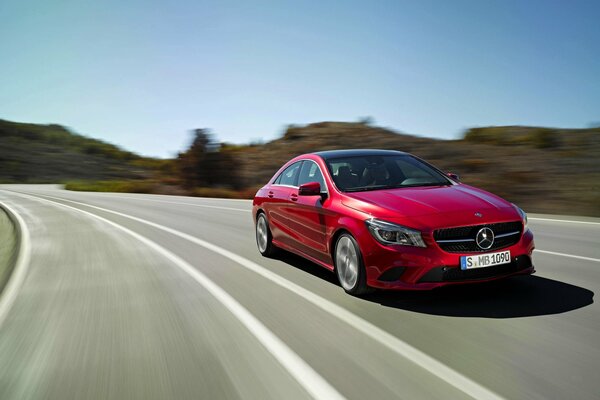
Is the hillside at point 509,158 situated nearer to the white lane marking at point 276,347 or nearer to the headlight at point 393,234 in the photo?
the headlight at point 393,234

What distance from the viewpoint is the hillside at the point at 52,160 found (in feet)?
300

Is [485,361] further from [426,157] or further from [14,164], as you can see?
[14,164]

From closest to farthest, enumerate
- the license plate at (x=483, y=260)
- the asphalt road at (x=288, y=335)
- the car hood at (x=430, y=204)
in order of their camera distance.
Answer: the asphalt road at (x=288, y=335)
the license plate at (x=483, y=260)
the car hood at (x=430, y=204)

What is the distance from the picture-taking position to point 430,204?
543 centimetres

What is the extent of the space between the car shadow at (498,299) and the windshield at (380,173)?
1.24 m

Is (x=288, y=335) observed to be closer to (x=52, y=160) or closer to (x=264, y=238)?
(x=264, y=238)

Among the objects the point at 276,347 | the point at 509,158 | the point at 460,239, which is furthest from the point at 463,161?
the point at 276,347

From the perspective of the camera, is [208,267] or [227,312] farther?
[208,267]

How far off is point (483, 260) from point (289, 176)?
11.7ft

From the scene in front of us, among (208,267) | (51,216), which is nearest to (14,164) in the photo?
(51,216)

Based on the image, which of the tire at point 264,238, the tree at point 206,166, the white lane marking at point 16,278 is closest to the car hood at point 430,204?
the tire at point 264,238

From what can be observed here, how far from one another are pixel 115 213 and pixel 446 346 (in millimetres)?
16155

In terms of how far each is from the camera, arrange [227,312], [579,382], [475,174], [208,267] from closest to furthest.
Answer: [579,382]
[227,312]
[208,267]
[475,174]

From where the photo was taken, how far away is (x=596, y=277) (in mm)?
6281
